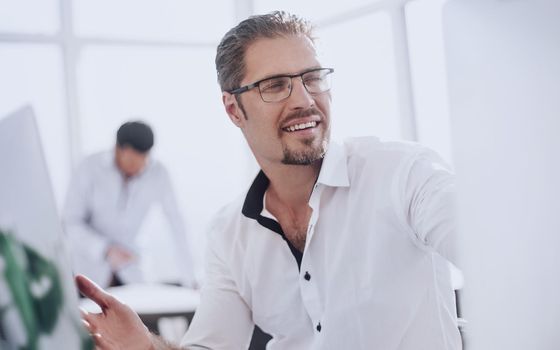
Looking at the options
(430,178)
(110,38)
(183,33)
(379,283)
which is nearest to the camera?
(430,178)

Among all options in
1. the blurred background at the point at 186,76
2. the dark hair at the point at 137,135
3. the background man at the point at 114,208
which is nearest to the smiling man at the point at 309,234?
the blurred background at the point at 186,76

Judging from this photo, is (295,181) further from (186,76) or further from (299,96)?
(186,76)

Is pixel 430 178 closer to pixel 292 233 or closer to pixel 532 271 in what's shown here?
pixel 292 233

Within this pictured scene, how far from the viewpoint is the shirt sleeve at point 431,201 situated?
1025 millimetres

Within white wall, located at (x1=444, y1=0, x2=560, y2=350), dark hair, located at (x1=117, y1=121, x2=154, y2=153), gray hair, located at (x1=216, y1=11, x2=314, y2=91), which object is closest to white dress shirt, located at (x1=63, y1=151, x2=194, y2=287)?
dark hair, located at (x1=117, y1=121, x2=154, y2=153)

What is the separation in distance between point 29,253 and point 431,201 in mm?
713

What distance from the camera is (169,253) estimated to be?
15.9 feet

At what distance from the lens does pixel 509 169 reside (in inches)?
18.8

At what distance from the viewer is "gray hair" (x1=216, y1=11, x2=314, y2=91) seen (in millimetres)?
1592

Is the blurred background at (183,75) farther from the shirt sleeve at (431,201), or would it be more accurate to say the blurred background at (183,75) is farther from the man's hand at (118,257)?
the shirt sleeve at (431,201)

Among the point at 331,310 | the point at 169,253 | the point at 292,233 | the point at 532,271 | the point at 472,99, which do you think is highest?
the point at 472,99

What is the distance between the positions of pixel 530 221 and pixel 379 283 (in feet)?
2.86

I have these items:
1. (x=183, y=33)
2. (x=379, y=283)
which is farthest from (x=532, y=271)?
(x=183, y=33)

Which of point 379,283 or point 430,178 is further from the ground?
point 430,178
